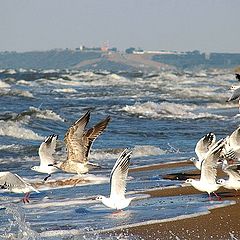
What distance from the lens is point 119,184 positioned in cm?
943

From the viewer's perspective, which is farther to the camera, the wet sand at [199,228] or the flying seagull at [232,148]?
the flying seagull at [232,148]

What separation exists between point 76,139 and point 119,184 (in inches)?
91.1

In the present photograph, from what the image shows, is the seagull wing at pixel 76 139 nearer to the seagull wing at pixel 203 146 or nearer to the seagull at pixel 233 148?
the seagull at pixel 233 148

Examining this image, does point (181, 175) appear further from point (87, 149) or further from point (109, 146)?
point (109, 146)

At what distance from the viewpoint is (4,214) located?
9734mm

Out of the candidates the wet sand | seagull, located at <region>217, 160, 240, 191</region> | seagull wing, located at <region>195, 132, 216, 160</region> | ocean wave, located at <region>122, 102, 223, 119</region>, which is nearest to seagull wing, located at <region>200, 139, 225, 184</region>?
seagull, located at <region>217, 160, 240, 191</region>

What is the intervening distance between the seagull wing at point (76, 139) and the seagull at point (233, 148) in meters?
2.30

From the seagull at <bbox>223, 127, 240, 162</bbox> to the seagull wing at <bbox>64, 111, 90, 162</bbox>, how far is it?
2.30 metres

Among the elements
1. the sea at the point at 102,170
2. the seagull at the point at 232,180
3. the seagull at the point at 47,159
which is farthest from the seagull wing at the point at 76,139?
the seagull at the point at 232,180

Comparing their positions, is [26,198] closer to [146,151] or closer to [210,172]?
[210,172]

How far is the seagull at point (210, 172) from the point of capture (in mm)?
10133

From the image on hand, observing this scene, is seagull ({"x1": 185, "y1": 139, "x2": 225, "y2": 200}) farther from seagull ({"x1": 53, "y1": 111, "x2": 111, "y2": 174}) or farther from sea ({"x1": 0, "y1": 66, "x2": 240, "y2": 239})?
seagull ({"x1": 53, "y1": 111, "x2": 111, "y2": 174})

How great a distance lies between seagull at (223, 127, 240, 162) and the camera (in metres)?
12.0

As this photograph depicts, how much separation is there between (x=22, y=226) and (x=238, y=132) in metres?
5.79
